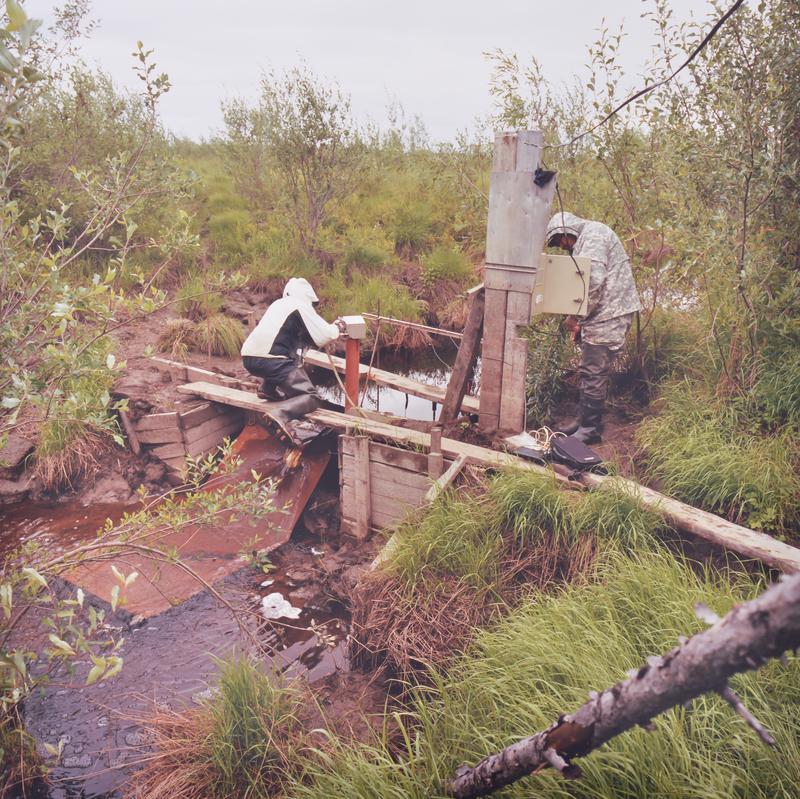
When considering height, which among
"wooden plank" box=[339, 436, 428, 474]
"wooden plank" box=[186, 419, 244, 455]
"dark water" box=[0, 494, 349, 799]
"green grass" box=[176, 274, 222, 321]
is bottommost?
"dark water" box=[0, 494, 349, 799]

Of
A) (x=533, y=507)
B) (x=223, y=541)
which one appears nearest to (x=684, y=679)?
(x=533, y=507)

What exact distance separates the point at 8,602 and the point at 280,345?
438 cm

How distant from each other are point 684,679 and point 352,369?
5537mm

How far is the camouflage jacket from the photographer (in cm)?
511

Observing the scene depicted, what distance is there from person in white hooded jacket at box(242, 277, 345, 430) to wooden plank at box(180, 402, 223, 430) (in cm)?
83

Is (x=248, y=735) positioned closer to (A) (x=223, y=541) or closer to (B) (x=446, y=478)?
(B) (x=446, y=478)

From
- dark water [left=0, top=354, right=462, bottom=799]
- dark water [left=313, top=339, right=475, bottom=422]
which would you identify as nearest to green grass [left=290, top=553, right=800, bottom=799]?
dark water [left=0, top=354, right=462, bottom=799]

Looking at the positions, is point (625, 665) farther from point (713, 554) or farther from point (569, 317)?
point (569, 317)

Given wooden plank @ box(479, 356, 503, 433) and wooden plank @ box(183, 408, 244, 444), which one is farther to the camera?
wooden plank @ box(183, 408, 244, 444)

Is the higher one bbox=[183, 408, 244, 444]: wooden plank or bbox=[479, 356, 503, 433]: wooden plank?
bbox=[479, 356, 503, 433]: wooden plank

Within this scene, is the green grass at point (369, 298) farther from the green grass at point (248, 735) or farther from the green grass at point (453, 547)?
the green grass at point (248, 735)

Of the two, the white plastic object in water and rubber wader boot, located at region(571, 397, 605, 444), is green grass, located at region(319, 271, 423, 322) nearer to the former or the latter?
rubber wader boot, located at region(571, 397, 605, 444)

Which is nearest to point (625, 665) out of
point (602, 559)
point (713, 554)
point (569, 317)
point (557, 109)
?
point (602, 559)

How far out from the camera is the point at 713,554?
3.90 m
